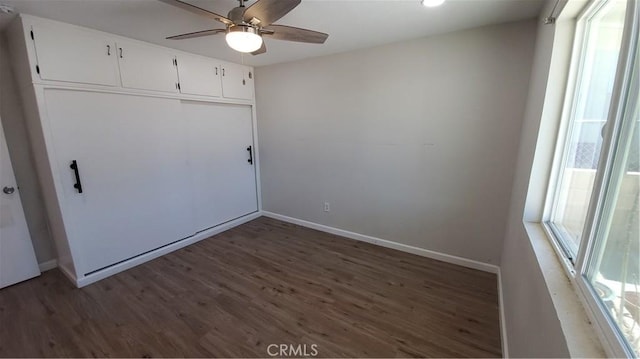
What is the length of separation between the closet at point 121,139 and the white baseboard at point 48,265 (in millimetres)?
185

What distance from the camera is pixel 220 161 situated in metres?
3.73

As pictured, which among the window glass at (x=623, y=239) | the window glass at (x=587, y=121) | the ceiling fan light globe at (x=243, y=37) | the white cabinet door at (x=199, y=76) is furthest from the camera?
the white cabinet door at (x=199, y=76)

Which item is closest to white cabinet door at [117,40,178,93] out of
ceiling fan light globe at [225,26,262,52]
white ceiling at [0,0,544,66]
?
white ceiling at [0,0,544,66]

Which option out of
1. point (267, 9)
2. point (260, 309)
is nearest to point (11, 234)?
point (260, 309)

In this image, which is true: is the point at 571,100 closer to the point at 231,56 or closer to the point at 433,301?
the point at 433,301

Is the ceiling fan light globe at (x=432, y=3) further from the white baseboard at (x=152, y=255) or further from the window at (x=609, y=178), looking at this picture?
the white baseboard at (x=152, y=255)

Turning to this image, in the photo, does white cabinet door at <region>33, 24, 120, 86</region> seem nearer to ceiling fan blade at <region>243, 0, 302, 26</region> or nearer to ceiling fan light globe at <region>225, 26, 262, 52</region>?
ceiling fan light globe at <region>225, 26, 262, 52</region>

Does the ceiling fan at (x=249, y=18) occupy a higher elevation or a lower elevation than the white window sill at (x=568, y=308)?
higher

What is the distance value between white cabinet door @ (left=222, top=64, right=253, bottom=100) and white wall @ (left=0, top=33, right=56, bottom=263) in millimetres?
1986

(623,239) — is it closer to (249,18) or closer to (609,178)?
(609,178)

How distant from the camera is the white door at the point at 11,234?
2418 millimetres

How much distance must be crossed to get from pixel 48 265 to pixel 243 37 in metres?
3.34

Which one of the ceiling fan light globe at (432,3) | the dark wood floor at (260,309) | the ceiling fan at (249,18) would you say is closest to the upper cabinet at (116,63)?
the ceiling fan at (249,18)

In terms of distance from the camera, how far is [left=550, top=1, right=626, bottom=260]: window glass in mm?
1058
